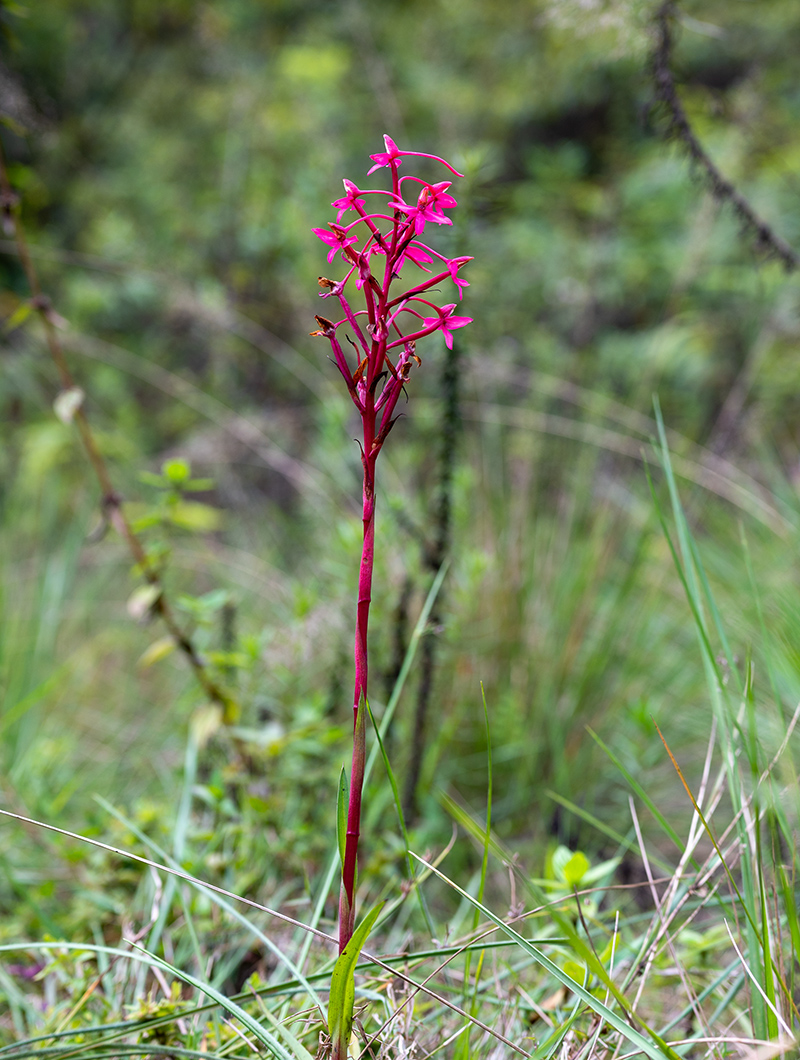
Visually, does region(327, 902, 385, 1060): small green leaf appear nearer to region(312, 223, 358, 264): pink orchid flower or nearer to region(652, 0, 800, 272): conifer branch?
region(312, 223, 358, 264): pink orchid flower

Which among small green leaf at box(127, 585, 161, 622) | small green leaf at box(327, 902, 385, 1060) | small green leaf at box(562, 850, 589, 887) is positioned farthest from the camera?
small green leaf at box(127, 585, 161, 622)

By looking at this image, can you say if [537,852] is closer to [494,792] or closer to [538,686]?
[494,792]

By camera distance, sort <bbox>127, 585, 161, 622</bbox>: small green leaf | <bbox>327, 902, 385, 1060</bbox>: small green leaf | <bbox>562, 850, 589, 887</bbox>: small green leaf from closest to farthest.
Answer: <bbox>327, 902, 385, 1060</bbox>: small green leaf
<bbox>562, 850, 589, 887</bbox>: small green leaf
<bbox>127, 585, 161, 622</bbox>: small green leaf

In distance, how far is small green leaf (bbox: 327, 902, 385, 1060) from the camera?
1.71 ft

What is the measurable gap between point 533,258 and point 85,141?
3019 millimetres

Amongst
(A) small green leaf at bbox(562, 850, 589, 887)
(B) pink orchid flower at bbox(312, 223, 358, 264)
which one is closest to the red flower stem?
(B) pink orchid flower at bbox(312, 223, 358, 264)

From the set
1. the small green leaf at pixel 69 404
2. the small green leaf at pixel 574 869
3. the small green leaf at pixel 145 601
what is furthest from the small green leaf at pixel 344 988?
the small green leaf at pixel 69 404

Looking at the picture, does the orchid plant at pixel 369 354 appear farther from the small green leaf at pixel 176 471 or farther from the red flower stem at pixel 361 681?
the small green leaf at pixel 176 471

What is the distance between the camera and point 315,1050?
0.71 meters

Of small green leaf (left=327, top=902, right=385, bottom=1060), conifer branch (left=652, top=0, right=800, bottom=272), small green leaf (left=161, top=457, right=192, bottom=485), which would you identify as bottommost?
small green leaf (left=327, top=902, right=385, bottom=1060)

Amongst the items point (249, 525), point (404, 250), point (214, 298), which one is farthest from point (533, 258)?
point (404, 250)

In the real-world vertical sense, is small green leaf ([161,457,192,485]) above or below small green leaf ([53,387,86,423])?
below

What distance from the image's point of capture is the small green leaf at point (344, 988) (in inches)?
20.5

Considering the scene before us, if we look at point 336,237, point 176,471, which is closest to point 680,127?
point 336,237
